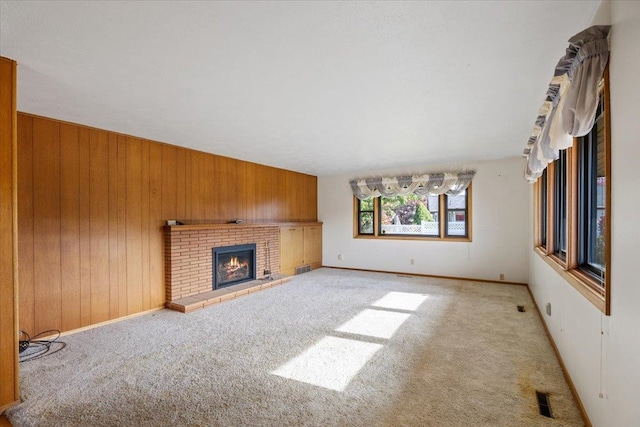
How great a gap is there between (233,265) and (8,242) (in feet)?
11.2

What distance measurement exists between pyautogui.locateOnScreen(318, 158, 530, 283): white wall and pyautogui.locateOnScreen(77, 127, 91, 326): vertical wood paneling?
519 cm

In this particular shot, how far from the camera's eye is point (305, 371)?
2.53 metres

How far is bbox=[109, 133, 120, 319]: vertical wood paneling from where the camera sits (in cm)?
378

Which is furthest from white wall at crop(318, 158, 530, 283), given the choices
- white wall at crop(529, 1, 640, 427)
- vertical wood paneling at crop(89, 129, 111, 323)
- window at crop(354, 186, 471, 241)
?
vertical wood paneling at crop(89, 129, 111, 323)

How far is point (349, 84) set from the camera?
2.46m

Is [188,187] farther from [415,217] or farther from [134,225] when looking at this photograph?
[415,217]

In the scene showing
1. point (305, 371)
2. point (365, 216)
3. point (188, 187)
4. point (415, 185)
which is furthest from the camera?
point (365, 216)

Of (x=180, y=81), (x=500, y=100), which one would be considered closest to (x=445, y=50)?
(x=500, y=100)

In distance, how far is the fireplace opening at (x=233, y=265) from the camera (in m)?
5.05

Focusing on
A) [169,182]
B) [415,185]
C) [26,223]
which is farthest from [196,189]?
[415,185]

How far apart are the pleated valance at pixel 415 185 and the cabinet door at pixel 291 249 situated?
1706mm

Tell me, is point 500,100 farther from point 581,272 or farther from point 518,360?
point 518,360

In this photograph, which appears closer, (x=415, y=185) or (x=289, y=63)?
(x=289, y=63)

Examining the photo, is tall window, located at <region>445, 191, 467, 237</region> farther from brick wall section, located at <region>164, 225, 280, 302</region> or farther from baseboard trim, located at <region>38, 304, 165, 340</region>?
baseboard trim, located at <region>38, 304, 165, 340</region>
